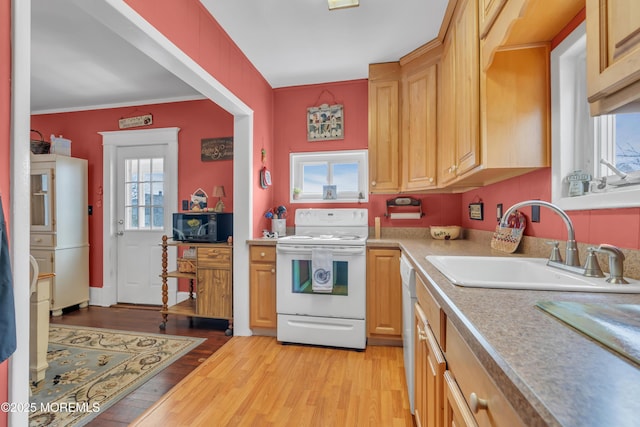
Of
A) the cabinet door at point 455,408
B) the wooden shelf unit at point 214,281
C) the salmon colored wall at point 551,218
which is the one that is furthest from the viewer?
the wooden shelf unit at point 214,281

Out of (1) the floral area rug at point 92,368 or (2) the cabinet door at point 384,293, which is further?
(2) the cabinet door at point 384,293

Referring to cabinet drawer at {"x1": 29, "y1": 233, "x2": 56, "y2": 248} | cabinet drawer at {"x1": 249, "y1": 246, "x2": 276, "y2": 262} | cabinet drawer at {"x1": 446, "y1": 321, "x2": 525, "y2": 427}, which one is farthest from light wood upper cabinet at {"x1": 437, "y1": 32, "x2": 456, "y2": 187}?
cabinet drawer at {"x1": 29, "y1": 233, "x2": 56, "y2": 248}

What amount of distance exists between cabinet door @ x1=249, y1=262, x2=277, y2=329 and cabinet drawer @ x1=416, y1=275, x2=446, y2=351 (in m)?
1.60

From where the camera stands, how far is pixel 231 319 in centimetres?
273

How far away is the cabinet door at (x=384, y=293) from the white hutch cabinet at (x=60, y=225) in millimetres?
3439

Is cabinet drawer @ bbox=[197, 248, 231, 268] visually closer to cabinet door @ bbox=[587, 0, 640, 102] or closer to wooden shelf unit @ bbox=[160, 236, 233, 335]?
wooden shelf unit @ bbox=[160, 236, 233, 335]

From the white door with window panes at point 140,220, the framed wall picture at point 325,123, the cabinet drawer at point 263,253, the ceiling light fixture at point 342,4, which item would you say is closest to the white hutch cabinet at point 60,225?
the white door with window panes at point 140,220

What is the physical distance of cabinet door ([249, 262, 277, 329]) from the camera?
103 inches

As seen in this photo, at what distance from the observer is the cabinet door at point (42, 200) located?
10.7 feet

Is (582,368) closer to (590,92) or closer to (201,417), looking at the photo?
(590,92)

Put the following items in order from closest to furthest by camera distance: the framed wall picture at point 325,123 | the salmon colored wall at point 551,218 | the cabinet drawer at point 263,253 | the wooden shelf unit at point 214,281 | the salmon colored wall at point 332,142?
the salmon colored wall at point 551,218 → the cabinet drawer at point 263,253 → the wooden shelf unit at point 214,281 → the salmon colored wall at point 332,142 → the framed wall picture at point 325,123

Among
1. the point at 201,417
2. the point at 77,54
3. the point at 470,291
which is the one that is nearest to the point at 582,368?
the point at 470,291

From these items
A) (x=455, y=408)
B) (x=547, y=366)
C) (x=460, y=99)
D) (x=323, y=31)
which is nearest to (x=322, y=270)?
(x=460, y=99)

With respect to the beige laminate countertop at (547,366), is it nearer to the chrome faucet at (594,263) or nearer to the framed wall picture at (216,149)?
the chrome faucet at (594,263)
